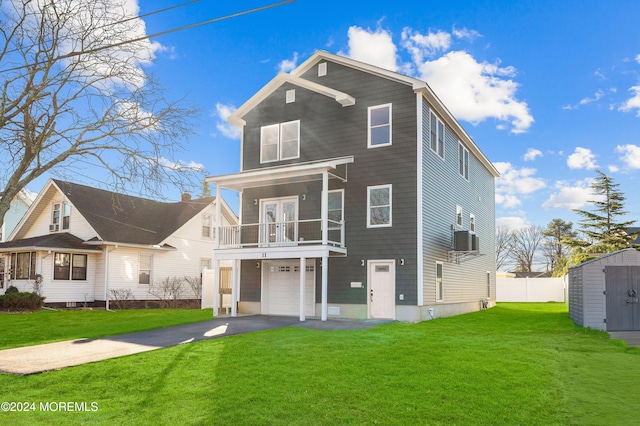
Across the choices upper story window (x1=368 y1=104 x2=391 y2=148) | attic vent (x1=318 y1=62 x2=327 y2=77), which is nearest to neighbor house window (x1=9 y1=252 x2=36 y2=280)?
attic vent (x1=318 y1=62 x2=327 y2=77)

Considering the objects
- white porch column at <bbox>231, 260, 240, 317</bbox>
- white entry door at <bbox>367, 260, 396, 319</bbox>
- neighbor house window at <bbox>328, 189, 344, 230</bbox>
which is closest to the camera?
white entry door at <bbox>367, 260, 396, 319</bbox>

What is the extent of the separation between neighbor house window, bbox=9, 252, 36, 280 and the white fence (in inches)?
1210

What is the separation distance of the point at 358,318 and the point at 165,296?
14518 millimetres

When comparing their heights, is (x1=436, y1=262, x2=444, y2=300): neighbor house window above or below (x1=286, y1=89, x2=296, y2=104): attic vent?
below

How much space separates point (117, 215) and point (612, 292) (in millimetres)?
24515

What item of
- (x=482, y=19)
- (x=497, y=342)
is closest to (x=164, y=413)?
(x=497, y=342)

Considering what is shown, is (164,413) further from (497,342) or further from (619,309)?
(619,309)

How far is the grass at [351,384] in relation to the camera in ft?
23.9

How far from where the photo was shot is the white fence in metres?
39.1

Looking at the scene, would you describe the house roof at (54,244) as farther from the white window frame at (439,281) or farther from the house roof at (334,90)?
the white window frame at (439,281)

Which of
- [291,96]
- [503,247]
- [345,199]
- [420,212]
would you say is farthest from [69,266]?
[503,247]

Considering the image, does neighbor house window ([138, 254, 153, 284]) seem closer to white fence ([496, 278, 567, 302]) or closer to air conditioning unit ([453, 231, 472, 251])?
air conditioning unit ([453, 231, 472, 251])

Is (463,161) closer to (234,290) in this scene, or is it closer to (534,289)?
(234,290)

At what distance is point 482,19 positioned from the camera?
61.1 feet
